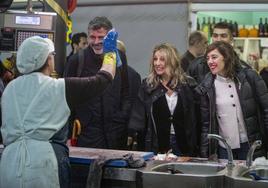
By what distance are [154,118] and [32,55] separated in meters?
1.42

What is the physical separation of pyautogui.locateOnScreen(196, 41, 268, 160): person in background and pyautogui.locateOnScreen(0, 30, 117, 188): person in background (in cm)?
129

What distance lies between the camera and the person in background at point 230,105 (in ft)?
13.8

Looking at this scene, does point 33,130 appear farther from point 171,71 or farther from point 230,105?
point 230,105

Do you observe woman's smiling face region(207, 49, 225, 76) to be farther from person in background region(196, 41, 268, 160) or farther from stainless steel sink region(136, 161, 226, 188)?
stainless steel sink region(136, 161, 226, 188)

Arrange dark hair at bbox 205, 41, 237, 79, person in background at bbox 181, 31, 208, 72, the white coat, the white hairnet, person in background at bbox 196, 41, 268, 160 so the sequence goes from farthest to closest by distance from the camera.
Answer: person in background at bbox 181, 31, 208, 72 → dark hair at bbox 205, 41, 237, 79 → person in background at bbox 196, 41, 268, 160 → the white hairnet → the white coat

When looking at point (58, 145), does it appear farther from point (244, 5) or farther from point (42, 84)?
point (244, 5)

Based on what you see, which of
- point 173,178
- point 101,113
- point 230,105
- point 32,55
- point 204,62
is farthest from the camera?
point 204,62

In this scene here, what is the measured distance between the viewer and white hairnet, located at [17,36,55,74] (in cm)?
319

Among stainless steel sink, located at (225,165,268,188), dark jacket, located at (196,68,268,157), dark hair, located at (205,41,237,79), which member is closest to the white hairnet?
stainless steel sink, located at (225,165,268,188)

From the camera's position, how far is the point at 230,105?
166 inches

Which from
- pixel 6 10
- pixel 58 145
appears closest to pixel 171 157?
pixel 58 145

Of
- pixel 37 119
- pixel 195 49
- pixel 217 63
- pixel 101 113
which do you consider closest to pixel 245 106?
pixel 217 63

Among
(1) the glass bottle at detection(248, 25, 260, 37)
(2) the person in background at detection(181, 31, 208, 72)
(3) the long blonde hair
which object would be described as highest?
(1) the glass bottle at detection(248, 25, 260, 37)

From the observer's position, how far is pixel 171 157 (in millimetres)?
3650
